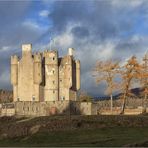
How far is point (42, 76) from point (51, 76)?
1841 mm

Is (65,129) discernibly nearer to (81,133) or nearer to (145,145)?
(81,133)

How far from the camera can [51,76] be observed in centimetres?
10388

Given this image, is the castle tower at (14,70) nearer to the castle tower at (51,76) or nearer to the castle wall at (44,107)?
the castle tower at (51,76)

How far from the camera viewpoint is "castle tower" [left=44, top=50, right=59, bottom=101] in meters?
104

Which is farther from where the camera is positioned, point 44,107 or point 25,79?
point 25,79

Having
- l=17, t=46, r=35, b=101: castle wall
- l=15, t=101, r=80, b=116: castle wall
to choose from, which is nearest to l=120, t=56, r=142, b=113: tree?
l=15, t=101, r=80, b=116: castle wall

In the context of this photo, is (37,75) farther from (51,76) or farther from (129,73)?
(129,73)

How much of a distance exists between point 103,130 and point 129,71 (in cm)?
2523

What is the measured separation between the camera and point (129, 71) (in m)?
75.9

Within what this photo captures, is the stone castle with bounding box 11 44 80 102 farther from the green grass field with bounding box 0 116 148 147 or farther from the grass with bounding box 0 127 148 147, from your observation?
the grass with bounding box 0 127 148 147

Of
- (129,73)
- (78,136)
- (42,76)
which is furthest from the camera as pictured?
(42,76)

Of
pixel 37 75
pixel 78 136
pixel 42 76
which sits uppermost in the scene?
pixel 37 75

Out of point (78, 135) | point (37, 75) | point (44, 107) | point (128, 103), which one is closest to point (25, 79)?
point (37, 75)

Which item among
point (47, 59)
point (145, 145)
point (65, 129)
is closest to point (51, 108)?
point (47, 59)
